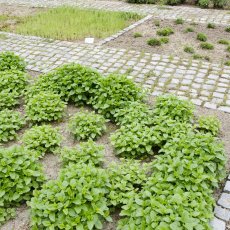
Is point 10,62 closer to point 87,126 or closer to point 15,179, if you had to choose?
point 87,126

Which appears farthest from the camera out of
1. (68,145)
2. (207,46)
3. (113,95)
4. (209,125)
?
(207,46)

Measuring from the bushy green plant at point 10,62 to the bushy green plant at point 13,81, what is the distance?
39 cm

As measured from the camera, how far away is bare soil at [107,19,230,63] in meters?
7.46

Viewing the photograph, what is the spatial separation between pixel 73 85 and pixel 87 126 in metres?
1.05

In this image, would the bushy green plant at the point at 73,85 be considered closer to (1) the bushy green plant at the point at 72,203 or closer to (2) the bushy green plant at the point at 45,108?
(2) the bushy green plant at the point at 45,108

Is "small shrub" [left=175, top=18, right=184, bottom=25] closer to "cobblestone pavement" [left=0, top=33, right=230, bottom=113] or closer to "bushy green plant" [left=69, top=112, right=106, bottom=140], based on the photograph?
"cobblestone pavement" [left=0, top=33, right=230, bottom=113]

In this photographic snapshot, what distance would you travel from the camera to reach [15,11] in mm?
11102

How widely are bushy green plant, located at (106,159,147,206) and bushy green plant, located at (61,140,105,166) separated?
0.68 ft

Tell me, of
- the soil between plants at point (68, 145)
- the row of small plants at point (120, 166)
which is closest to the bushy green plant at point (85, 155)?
the row of small plants at point (120, 166)

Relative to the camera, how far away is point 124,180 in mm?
3621

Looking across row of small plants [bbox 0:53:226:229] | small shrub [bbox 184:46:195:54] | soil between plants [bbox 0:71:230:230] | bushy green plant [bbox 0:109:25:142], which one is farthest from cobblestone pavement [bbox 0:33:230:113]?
bushy green plant [bbox 0:109:25:142]

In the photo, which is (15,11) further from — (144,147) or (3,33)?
(144,147)

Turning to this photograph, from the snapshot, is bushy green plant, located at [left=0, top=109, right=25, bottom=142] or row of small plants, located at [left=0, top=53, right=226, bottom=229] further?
bushy green plant, located at [left=0, top=109, right=25, bottom=142]

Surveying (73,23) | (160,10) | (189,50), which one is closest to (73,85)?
(189,50)
